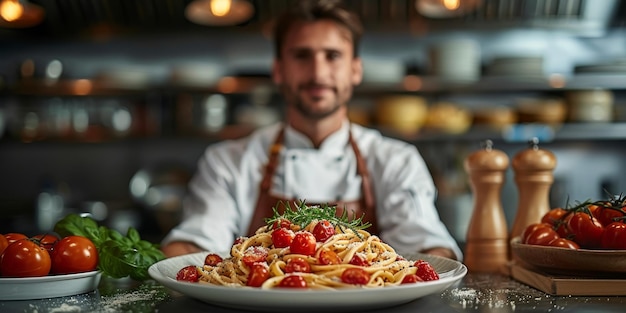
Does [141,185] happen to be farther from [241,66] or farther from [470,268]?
[470,268]

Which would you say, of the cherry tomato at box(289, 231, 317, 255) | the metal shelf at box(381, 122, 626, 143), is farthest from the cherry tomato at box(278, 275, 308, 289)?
the metal shelf at box(381, 122, 626, 143)

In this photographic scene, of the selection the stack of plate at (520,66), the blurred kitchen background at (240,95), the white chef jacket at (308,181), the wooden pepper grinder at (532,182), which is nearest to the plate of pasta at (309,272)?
the wooden pepper grinder at (532,182)

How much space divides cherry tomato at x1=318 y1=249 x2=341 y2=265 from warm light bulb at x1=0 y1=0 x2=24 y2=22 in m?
2.00

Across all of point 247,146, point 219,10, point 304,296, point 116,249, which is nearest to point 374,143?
point 247,146

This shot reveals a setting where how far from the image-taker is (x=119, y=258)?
1.49 meters

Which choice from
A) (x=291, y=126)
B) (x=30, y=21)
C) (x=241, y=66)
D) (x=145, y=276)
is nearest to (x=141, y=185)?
(x=241, y=66)

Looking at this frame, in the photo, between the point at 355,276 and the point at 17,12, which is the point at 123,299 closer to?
the point at 355,276

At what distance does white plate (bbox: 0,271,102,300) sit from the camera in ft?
4.45

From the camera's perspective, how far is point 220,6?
2.78 m

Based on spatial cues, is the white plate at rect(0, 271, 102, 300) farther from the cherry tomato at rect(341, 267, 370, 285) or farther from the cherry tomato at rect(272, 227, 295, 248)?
the cherry tomato at rect(341, 267, 370, 285)

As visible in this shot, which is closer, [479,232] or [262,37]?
[479,232]

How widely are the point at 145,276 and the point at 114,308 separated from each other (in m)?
0.26

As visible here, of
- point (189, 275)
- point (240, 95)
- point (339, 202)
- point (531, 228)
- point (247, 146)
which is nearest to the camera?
point (189, 275)

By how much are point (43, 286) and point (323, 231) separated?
21.5 inches
